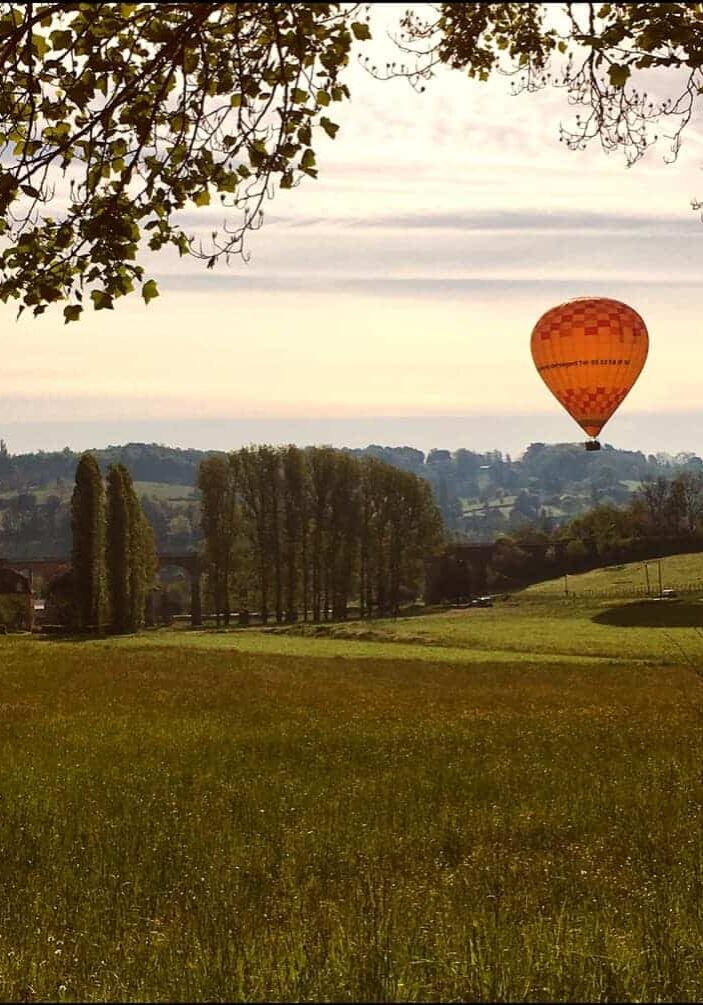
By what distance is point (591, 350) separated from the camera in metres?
37.7

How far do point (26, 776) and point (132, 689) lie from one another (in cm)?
1532

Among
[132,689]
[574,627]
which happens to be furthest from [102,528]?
[132,689]

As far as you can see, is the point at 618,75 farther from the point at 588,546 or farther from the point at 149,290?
the point at 588,546

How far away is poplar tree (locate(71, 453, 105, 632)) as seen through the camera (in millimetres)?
74875

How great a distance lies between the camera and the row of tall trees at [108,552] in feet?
246

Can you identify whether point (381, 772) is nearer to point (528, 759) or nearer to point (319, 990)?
point (528, 759)

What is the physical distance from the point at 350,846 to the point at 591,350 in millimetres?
29616

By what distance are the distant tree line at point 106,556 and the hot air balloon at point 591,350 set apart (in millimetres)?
42447

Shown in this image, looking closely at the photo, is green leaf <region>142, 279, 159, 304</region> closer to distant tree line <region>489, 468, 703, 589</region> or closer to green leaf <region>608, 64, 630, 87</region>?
green leaf <region>608, 64, 630, 87</region>

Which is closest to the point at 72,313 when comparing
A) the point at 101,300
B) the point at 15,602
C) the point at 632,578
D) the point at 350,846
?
the point at 101,300

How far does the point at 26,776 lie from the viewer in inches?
589

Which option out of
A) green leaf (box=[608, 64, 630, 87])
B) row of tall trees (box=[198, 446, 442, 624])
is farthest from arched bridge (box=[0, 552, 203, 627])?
green leaf (box=[608, 64, 630, 87])

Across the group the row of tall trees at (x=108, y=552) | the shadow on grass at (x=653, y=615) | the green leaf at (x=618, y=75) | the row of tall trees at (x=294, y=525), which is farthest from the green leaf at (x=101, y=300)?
the row of tall trees at (x=294, y=525)

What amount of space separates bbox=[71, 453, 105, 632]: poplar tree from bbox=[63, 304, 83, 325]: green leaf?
67.4 m
